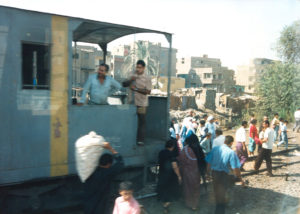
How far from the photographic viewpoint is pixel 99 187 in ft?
11.8

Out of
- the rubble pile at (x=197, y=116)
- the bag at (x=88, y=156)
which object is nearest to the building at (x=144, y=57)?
the bag at (x=88, y=156)

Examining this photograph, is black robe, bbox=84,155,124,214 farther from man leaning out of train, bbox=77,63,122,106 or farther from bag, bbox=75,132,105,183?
man leaning out of train, bbox=77,63,122,106

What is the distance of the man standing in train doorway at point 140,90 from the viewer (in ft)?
17.3

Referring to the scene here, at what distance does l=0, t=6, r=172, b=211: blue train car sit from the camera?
396cm

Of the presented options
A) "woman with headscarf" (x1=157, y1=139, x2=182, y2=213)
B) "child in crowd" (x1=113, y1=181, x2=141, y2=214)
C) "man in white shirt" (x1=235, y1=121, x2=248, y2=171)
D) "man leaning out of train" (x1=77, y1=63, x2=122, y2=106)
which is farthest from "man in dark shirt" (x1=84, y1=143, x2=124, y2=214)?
"man in white shirt" (x1=235, y1=121, x2=248, y2=171)

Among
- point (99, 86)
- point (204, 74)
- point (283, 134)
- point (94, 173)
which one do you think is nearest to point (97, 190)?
point (94, 173)

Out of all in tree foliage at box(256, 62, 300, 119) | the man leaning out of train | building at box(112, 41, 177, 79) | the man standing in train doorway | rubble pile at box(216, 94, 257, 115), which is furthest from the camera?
rubble pile at box(216, 94, 257, 115)

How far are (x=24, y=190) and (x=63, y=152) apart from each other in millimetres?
779

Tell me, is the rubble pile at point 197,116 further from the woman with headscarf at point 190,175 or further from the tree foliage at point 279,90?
the woman with headscarf at point 190,175

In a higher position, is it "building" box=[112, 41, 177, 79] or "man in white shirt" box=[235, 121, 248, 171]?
"building" box=[112, 41, 177, 79]

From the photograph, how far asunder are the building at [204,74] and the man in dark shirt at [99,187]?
44.4 metres

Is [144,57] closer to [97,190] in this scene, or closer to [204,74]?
[97,190]

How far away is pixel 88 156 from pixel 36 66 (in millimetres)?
1854

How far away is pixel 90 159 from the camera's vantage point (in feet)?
12.1
